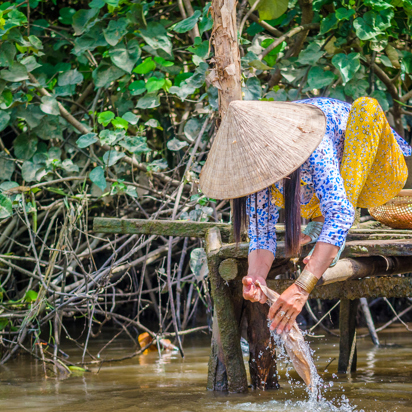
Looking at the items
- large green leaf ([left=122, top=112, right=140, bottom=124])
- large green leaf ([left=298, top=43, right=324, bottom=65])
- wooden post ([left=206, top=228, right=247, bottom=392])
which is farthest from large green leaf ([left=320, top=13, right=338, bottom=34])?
wooden post ([left=206, top=228, right=247, bottom=392])

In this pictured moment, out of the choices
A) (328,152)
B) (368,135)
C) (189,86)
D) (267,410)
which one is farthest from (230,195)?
(189,86)

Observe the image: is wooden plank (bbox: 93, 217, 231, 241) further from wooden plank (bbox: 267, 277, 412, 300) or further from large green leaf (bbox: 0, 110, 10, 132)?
large green leaf (bbox: 0, 110, 10, 132)

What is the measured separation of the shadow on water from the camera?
2.58 metres

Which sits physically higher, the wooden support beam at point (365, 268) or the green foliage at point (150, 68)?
the green foliage at point (150, 68)

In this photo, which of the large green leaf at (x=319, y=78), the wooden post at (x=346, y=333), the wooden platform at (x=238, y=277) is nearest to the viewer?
the wooden platform at (x=238, y=277)

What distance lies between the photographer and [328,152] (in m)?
2.08

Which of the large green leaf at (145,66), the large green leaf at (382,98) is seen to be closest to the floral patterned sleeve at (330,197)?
the large green leaf at (382,98)

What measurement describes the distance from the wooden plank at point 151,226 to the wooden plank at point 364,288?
43cm

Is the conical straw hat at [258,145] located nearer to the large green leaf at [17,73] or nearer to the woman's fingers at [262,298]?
the woman's fingers at [262,298]

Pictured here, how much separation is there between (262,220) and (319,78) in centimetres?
211

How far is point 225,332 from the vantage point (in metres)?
2.78

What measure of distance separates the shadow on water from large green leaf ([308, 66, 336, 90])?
6.34ft

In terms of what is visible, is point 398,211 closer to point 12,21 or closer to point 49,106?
point 49,106

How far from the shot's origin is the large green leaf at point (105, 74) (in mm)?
4277
